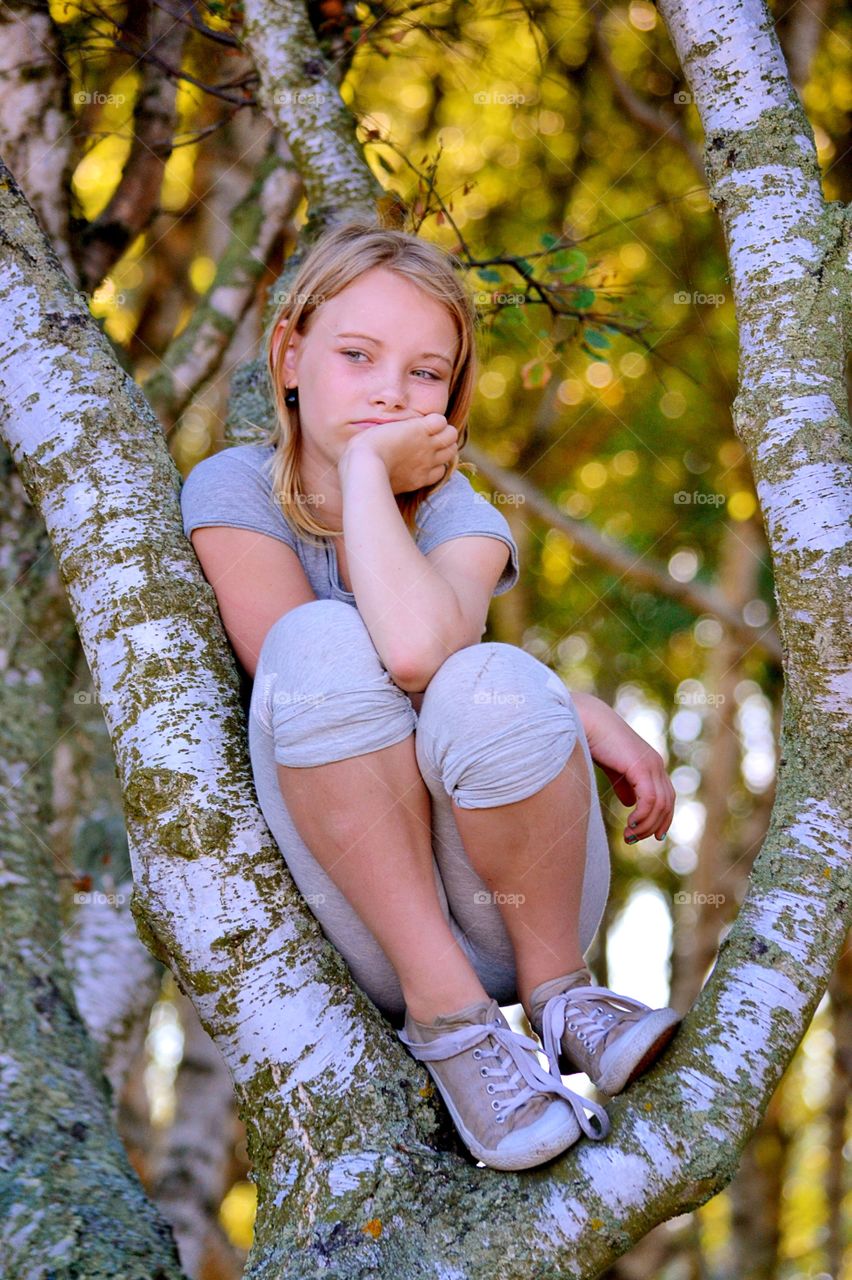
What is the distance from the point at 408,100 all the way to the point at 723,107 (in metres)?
5.47

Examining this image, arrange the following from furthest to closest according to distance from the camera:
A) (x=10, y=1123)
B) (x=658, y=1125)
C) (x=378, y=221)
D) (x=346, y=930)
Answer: (x=378, y=221)
(x=10, y=1123)
(x=346, y=930)
(x=658, y=1125)

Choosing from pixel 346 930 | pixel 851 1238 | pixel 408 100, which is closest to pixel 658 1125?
pixel 346 930

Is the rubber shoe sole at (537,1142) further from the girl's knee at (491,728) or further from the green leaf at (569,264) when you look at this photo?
the green leaf at (569,264)

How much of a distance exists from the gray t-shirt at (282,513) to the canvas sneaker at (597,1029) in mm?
757

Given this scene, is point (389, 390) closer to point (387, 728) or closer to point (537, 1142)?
point (387, 728)

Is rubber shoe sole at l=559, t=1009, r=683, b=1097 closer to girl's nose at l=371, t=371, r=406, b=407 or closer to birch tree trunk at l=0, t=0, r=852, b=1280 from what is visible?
birch tree trunk at l=0, t=0, r=852, b=1280

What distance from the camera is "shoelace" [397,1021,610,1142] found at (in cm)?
149

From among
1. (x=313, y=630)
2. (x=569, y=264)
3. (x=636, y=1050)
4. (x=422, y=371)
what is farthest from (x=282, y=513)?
(x=569, y=264)

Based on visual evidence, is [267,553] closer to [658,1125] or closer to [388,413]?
[388,413]

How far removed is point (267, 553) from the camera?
1.94 m

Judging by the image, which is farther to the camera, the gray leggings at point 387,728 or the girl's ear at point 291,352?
the girl's ear at point 291,352

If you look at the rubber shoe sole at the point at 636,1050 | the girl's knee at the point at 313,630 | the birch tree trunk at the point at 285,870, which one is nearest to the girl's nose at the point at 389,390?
the birch tree trunk at the point at 285,870

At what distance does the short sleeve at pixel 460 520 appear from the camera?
79.7 inches

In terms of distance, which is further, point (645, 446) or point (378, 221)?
point (645, 446)
